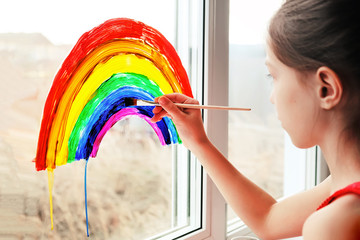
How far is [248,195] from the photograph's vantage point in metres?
0.95

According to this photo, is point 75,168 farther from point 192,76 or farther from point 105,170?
point 192,76

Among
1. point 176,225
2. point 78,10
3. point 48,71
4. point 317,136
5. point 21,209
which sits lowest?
point 176,225

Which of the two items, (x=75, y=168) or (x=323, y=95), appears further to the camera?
(x=75, y=168)

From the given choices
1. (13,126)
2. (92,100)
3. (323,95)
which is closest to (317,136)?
(323,95)

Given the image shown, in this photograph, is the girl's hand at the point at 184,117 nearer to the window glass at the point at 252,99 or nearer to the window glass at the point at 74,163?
the window glass at the point at 74,163

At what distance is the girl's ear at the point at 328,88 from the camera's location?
0.66 m

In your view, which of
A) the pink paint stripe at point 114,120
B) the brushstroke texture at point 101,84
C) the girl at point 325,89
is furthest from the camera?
the pink paint stripe at point 114,120

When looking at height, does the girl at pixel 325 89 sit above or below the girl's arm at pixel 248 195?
Answer: above

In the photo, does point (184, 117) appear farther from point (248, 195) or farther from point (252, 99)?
point (252, 99)

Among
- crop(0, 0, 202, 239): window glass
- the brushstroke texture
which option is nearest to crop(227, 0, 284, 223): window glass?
crop(0, 0, 202, 239): window glass

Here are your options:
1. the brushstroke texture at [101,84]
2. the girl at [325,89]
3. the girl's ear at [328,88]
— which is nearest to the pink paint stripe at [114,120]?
the brushstroke texture at [101,84]

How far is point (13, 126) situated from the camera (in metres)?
0.74

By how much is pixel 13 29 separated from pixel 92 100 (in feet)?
0.63

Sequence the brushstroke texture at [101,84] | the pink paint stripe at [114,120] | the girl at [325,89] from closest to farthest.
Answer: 1. the girl at [325,89]
2. the brushstroke texture at [101,84]
3. the pink paint stripe at [114,120]
